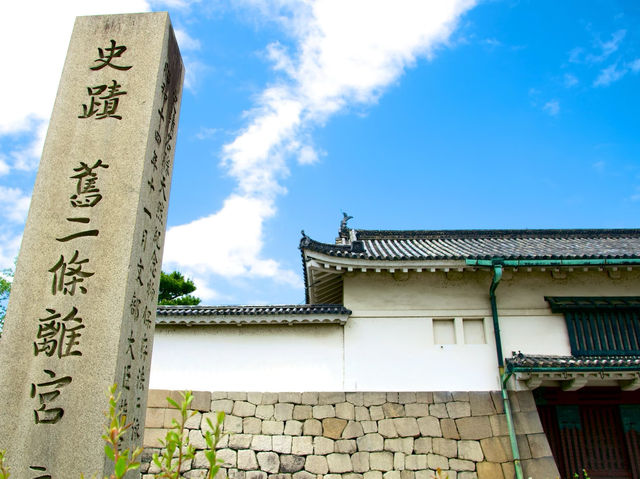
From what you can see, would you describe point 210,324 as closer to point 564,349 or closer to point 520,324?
point 520,324

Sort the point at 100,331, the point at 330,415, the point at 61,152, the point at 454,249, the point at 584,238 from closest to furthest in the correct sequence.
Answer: the point at 100,331, the point at 61,152, the point at 330,415, the point at 454,249, the point at 584,238

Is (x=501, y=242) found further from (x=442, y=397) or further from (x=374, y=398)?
(x=374, y=398)

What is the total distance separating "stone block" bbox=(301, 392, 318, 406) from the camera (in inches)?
323

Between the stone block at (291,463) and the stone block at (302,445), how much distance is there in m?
0.08

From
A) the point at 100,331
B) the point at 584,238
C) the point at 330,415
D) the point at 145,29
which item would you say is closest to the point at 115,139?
the point at 145,29

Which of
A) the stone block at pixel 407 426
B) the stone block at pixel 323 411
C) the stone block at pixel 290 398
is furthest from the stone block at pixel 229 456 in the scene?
the stone block at pixel 407 426

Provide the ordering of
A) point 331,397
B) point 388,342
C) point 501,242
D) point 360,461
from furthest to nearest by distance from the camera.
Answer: point 501,242 → point 388,342 → point 331,397 → point 360,461

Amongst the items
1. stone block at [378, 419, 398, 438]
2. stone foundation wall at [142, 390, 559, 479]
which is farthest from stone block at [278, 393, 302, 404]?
stone block at [378, 419, 398, 438]

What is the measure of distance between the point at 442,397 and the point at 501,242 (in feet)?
18.5

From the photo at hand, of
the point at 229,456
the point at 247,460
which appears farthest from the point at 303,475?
the point at 229,456

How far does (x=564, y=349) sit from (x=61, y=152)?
338 inches

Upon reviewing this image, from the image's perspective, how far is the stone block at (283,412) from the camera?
26.6 ft

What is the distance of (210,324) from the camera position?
874 centimetres

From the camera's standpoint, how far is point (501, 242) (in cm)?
1245
